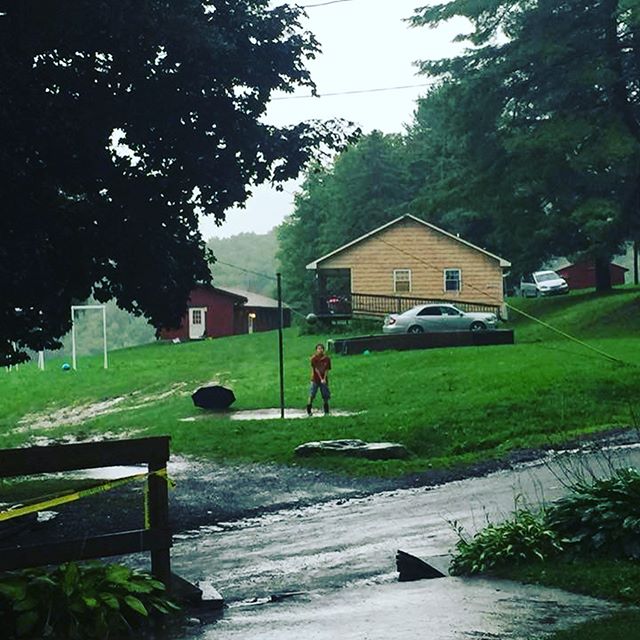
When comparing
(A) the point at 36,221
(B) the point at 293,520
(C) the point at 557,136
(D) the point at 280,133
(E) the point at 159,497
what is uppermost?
(C) the point at 557,136

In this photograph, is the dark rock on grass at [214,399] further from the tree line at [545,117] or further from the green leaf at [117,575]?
the green leaf at [117,575]

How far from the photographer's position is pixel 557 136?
1796 inches

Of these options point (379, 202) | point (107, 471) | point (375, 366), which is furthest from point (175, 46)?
point (379, 202)

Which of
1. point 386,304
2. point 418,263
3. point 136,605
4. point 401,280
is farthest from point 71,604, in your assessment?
point 418,263

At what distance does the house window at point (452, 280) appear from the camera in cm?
6412

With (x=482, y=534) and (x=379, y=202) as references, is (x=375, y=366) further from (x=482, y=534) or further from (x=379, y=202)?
(x=379, y=202)

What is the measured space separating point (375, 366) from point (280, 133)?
20.1 meters

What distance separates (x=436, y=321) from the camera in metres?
51.9

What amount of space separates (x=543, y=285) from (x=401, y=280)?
1497cm

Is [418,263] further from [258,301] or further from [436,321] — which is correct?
[258,301]

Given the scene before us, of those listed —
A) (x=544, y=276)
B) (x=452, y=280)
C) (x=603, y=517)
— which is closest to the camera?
(x=603, y=517)

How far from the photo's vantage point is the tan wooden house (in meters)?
63.0

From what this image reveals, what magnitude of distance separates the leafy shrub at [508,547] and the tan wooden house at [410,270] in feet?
174

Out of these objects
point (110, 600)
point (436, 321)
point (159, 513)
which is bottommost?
point (110, 600)
